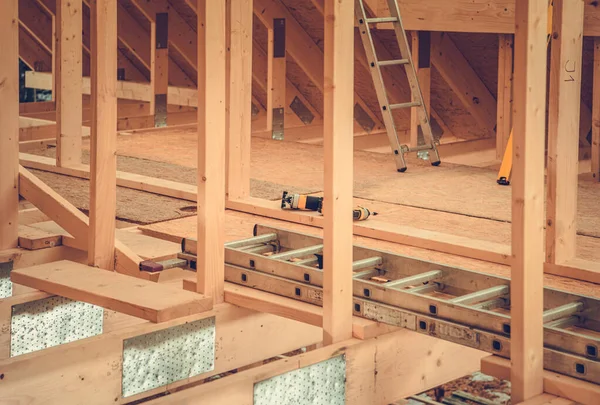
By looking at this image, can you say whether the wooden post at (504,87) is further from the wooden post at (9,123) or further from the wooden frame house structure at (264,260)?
the wooden post at (9,123)

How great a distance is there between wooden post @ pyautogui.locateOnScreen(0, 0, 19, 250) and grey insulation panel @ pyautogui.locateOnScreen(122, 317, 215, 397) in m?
1.23

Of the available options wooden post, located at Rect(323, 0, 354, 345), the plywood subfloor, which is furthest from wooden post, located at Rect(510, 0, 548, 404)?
the plywood subfloor

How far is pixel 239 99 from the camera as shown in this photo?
4656 mm

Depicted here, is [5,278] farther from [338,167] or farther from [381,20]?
[381,20]

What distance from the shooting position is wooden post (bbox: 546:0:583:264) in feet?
11.5

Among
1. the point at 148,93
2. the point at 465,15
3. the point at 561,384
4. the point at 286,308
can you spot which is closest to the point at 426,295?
the point at 286,308

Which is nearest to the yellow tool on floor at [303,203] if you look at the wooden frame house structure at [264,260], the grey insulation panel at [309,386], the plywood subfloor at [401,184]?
the wooden frame house structure at [264,260]

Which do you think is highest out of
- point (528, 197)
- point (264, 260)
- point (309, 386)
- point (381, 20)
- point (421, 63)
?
point (381, 20)

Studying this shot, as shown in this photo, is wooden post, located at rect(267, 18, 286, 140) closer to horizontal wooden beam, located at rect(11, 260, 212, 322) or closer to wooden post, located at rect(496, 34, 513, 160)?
wooden post, located at rect(496, 34, 513, 160)

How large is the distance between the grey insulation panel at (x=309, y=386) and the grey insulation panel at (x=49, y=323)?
1.01m

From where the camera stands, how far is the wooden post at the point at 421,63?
6340 millimetres

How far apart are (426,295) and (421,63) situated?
3.69 meters

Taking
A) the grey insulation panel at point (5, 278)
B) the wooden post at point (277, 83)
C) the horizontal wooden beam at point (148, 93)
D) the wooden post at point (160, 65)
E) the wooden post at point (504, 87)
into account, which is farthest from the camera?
the horizontal wooden beam at point (148, 93)

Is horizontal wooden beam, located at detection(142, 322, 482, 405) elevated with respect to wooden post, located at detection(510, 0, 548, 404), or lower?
lower
